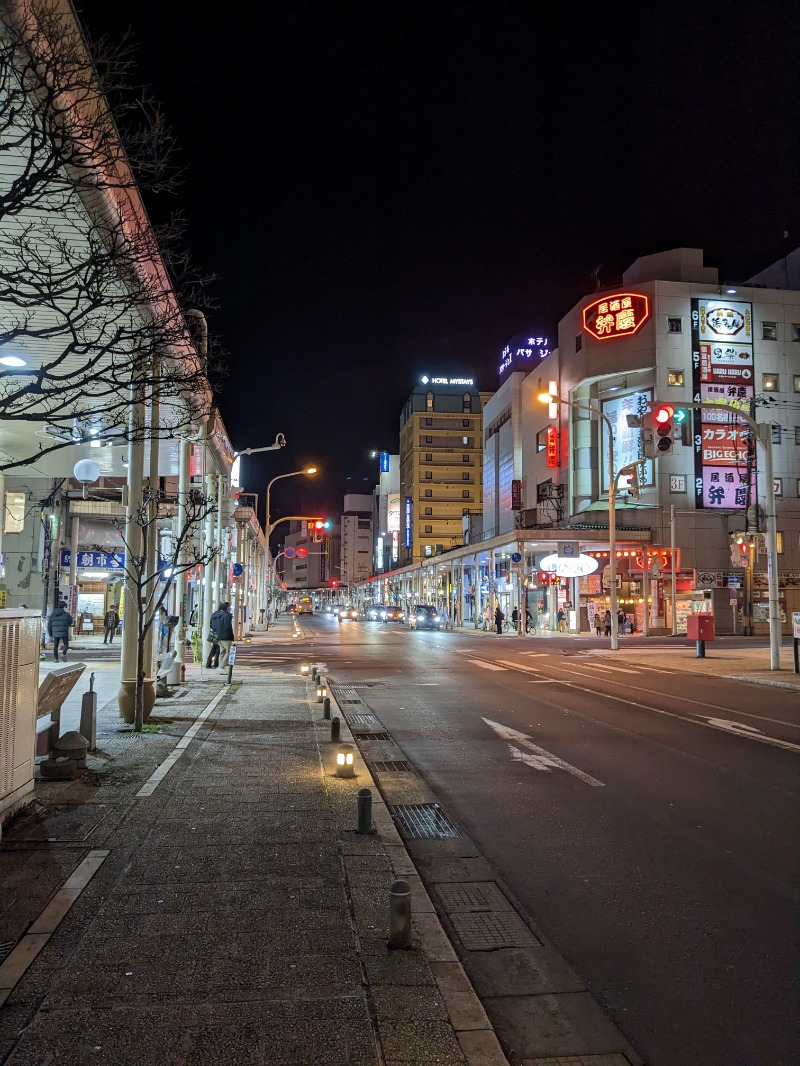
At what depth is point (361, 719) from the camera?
534 inches

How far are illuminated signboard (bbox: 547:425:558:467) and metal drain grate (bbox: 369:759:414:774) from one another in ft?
154

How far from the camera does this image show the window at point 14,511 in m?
26.5

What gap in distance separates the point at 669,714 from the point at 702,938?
961 cm

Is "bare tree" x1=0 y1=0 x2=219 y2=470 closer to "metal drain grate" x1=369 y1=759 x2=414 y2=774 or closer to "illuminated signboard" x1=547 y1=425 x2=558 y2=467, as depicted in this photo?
"metal drain grate" x1=369 y1=759 x2=414 y2=774

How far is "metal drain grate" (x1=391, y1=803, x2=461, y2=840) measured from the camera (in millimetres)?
6766

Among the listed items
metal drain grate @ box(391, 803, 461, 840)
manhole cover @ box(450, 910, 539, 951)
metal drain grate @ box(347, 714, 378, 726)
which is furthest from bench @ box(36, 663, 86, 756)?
manhole cover @ box(450, 910, 539, 951)

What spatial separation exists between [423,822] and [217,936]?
310 cm

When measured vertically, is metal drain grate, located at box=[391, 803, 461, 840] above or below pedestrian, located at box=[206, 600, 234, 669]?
below

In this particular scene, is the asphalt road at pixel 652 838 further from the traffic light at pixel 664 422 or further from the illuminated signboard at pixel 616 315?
the illuminated signboard at pixel 616 315

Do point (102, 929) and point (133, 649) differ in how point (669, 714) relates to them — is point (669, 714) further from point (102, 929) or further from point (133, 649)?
point (102, 929)

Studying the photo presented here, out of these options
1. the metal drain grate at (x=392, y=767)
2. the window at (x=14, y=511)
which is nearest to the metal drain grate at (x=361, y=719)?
the metal drain grate at (x=392, y=767)

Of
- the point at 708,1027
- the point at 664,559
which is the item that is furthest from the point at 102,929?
the point at 664,559

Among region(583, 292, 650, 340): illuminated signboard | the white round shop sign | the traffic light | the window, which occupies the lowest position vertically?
the white round shop sign

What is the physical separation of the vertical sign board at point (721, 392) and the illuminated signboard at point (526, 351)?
2735cm
